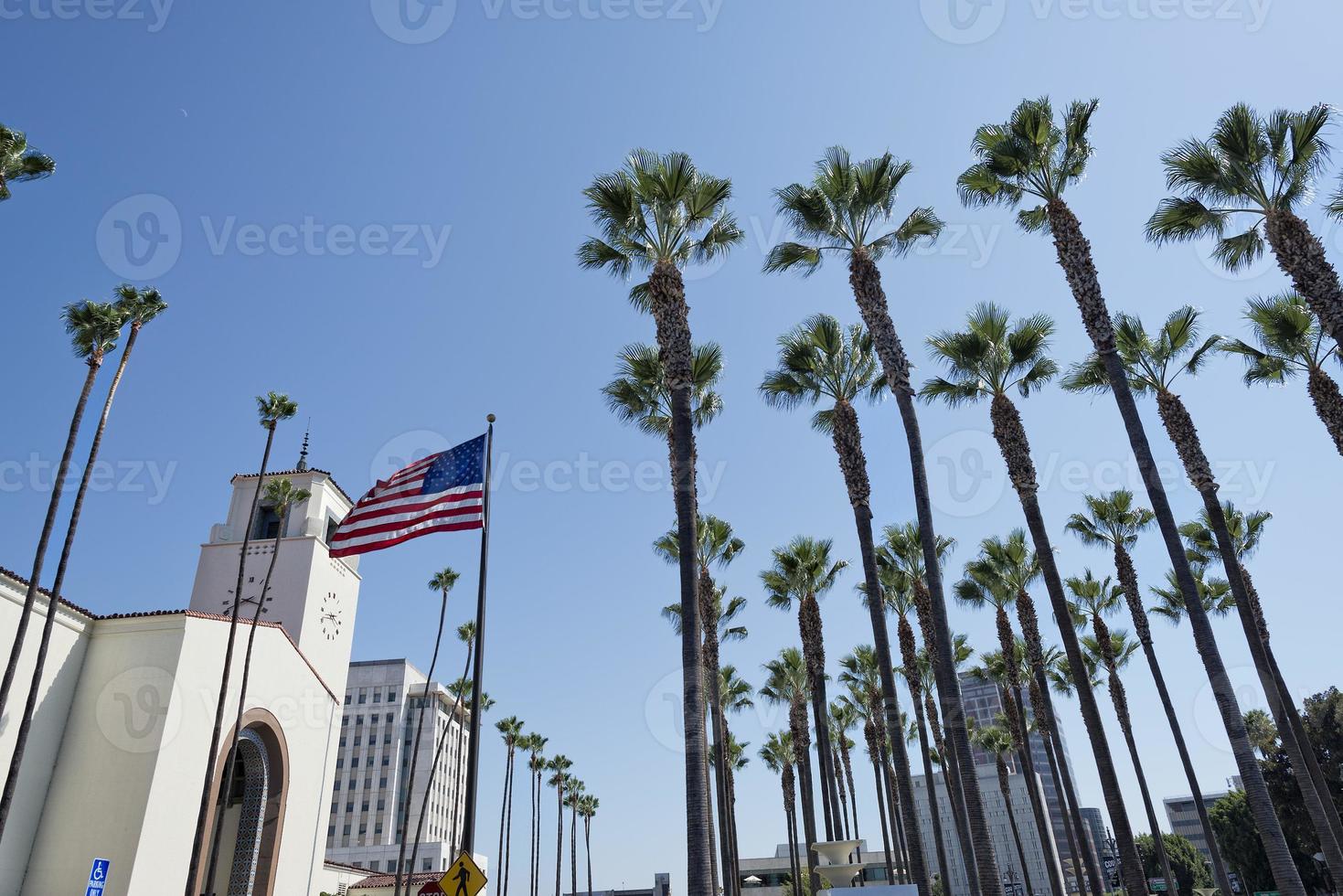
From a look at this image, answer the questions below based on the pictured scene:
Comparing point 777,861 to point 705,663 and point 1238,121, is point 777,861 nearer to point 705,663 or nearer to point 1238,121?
point 705,663

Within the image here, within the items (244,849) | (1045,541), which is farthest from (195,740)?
(1045,541)

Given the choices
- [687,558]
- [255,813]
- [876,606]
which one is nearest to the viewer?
[687,558]

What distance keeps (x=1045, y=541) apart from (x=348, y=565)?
32082 millimetres

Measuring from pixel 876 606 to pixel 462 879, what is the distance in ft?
40.7

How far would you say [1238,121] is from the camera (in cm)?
1894

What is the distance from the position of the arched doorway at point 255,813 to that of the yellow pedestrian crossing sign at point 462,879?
18.2 meters

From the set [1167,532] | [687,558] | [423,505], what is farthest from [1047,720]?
[423,505]

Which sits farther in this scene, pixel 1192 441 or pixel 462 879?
pixel 1192 441

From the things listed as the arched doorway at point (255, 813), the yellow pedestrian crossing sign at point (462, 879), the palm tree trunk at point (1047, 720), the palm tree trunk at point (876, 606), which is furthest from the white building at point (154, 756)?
the palm tree trunk at point (1047, 720)

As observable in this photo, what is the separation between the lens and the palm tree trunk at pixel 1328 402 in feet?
64.3

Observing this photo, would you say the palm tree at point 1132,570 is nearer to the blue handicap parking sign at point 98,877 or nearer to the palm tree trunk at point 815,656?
the palm tree trunk at point 815,656

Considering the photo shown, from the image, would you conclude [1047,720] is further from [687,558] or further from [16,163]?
[16,163]

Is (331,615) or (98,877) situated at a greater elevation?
(331,615)

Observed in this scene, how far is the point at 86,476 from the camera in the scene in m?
21.4
